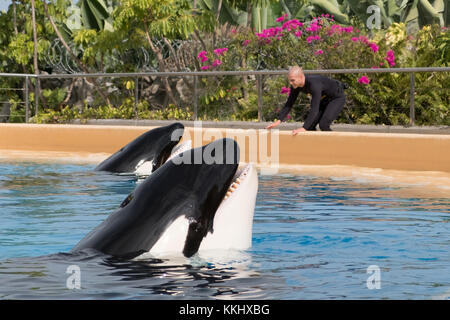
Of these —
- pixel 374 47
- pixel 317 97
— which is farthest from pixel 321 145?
pixel 374 47

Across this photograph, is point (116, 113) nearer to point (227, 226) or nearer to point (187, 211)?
point (227, 226)

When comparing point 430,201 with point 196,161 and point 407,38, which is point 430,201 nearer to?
point 196,161

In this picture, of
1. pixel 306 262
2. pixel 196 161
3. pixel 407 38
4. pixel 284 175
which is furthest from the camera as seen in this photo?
pixel 407 38

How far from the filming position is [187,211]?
5168 millimetres

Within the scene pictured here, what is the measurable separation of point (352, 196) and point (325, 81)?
4187 millimetres

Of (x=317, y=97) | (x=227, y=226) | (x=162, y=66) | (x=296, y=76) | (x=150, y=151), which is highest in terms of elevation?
(x=162, y=66)

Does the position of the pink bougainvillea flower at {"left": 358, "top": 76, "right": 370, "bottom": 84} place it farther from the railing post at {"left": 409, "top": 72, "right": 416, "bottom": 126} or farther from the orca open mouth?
the orca open mouth

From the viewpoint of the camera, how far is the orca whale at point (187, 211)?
5.11m

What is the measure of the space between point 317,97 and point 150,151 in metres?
3.33

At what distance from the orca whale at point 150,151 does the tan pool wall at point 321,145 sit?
2.84 metres

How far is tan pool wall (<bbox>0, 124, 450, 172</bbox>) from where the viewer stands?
12.2 meters

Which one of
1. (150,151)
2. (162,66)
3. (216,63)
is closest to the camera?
(150,151)
